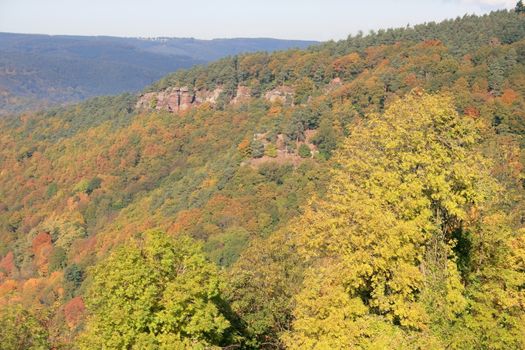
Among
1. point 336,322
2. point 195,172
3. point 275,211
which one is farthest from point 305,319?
point 195,172

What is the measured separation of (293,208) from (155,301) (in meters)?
63.6

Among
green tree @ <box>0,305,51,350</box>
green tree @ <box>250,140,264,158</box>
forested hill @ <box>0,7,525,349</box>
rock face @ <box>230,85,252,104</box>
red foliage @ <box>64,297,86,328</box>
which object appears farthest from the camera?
rock face @ <box>230,85,252,104</box>

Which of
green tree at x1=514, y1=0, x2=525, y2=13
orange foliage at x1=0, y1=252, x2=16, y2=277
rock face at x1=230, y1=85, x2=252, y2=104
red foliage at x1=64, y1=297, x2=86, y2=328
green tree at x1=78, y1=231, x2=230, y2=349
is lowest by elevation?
orange foliage at x1=0, y1=252, x2=16, y2=277

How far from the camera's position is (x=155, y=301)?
2253cm

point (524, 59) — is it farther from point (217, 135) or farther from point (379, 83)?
point (217, 135)

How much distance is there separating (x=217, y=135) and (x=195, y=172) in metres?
20.8

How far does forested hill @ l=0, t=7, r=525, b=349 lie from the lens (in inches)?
903

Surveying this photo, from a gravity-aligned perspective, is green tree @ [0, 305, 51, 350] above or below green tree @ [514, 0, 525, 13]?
below

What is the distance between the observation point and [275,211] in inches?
3551

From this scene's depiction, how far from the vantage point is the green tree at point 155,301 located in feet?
71.5

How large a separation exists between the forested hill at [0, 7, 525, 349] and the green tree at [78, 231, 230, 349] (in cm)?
11

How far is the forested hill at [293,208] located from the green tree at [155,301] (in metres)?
0.11

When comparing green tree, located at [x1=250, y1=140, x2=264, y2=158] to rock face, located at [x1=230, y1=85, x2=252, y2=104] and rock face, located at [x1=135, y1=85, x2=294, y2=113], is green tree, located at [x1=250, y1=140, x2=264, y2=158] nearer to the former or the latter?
rock face, located at [x1=135, y1=85, x2=294, y2=113]

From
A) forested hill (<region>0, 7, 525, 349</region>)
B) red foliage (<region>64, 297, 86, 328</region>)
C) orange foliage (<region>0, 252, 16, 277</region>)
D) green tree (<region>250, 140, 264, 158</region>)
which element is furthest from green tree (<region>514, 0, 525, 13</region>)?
orange foliage (<region>0, 252, 16, 277</region>)
